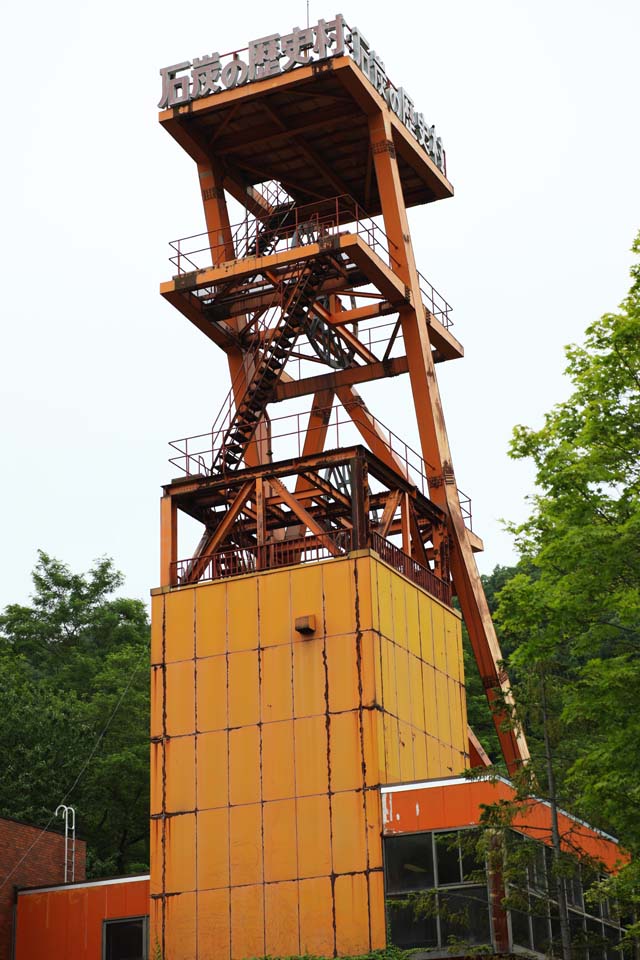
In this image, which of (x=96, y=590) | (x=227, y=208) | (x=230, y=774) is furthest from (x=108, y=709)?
(x=230, y=774)

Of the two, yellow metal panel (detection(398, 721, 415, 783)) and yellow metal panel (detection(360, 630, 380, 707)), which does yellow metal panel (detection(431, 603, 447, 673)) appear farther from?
yellow metal panel (detection(360, 630, 380, 707))

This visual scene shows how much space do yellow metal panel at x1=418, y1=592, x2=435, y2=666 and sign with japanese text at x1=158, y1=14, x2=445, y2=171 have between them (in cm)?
1443

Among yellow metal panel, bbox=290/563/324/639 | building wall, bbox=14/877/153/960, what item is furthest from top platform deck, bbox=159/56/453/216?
building wall, bbox=14/877/153/960

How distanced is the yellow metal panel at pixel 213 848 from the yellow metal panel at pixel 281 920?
1.19m

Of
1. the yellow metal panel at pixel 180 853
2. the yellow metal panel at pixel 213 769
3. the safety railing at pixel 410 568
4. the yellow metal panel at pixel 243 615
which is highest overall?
the safety railing at pixel 410 568

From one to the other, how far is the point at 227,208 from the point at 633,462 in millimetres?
20167

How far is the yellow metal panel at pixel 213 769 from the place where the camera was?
110 feet

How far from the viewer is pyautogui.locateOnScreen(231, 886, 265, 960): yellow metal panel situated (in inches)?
1260

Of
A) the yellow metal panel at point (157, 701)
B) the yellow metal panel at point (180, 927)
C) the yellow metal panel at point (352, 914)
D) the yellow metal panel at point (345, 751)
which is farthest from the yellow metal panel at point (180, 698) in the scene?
the yellow metal panel at point (352, 914)

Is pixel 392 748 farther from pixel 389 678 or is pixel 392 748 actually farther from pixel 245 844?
pixel 245 844

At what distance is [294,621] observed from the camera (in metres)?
34.1

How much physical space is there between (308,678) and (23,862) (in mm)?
10933

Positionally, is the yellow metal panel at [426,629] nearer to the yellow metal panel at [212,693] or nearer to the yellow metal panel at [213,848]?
the yellow metal panel at [212,693]

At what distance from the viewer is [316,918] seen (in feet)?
104
